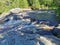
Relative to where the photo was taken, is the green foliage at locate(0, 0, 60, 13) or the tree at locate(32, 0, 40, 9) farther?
the tree at locate(32, 0, 40, 9)

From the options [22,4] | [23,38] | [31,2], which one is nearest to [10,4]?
[22,4]

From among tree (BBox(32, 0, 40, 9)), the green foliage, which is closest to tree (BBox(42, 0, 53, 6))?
the green foliage

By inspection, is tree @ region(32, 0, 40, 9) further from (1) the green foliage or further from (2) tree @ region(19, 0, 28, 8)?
(2) tree @ region(19, 0, 28, 8)

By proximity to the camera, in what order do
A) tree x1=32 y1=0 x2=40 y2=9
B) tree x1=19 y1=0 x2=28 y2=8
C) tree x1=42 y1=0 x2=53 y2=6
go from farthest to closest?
1. tree x1=42 y1=0 x2=53 y2=6
2. tree x1=32 y1=0 x2=40 y2=9
3. tree x1=19 y1=0 x2=28 y2=8

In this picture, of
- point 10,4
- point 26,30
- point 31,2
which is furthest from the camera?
point 31,2

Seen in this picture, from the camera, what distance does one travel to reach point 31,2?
61562 mm

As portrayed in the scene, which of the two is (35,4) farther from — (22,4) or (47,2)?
(22,4)

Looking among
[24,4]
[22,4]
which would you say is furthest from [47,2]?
[22,4]

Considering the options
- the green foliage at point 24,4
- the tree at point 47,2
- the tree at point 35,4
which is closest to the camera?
the green foliage at point 24,4

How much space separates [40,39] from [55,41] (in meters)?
1.33

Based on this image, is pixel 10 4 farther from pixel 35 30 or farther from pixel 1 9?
pixel 35 30

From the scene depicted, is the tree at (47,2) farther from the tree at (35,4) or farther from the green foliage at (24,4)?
the tree at (35,4)

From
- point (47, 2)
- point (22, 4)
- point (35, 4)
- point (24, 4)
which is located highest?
point (22, 4)

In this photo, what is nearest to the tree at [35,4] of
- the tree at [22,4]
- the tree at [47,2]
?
the tree at [22,4]
